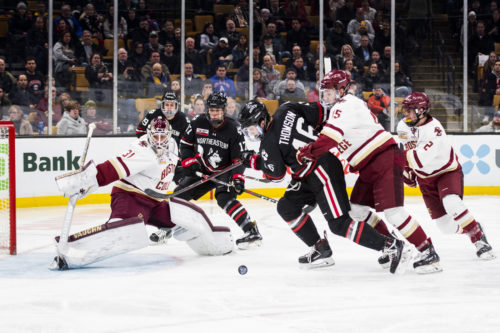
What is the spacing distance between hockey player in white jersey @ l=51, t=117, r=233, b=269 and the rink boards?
10.2 feet

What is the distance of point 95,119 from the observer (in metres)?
8.11

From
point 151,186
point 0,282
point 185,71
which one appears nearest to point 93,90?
point 185,71

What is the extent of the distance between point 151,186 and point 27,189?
10.5 ft

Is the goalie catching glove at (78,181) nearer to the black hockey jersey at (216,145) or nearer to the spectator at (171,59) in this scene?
the black hockey jersey at (216,145)

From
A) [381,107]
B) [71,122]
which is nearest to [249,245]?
[71,122]

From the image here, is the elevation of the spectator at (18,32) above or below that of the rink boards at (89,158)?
above

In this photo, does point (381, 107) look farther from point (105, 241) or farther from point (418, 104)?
point (105, 241)

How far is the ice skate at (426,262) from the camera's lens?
167 inches

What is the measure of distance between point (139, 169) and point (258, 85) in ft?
14.4

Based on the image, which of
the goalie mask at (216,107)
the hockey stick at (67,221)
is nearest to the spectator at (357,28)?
the goalie mask at (216,107)

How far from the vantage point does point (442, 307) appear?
352cm

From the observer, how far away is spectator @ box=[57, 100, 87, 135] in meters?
7.85

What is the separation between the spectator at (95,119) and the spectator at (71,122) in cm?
8

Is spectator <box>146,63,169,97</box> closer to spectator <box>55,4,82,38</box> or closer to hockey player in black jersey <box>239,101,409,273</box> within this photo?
spectator <box>55,4,82,38</box>
